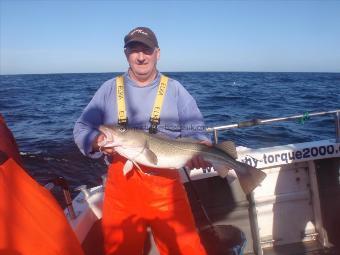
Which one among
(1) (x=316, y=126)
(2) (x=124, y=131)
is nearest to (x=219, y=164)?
(2) (x=124, y=131)

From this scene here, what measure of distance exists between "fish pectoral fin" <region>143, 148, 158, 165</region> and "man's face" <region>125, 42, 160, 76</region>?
33.3 inches

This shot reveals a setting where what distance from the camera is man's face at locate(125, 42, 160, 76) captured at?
12.0 feet

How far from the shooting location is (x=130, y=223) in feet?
11.2

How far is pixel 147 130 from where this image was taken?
12.2 ft

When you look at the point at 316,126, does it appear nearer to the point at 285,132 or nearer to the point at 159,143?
the point at 285,132

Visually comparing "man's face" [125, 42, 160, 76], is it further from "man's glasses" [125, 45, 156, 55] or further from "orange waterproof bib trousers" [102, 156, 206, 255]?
"orange waterproof bib trousers" [102, 156, 206, 255]

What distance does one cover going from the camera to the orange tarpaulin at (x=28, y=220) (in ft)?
5.47

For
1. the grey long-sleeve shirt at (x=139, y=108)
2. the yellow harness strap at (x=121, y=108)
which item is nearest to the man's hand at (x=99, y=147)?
the grey long-sleeve shirt at (x=139, y=108)

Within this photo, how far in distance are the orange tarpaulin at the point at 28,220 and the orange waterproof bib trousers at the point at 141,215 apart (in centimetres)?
141

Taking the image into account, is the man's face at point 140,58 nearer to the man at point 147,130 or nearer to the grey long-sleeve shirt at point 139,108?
the man at point 147,130

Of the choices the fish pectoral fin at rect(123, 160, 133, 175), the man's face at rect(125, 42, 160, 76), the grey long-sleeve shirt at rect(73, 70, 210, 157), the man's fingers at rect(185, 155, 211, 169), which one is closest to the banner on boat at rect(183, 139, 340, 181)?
the man's fingers at rect(185, 155, 211, 169)

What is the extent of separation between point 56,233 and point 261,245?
3893 millimetres

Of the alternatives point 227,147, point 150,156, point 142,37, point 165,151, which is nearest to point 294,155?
point 227,147

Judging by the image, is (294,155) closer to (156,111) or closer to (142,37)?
(156,111)
